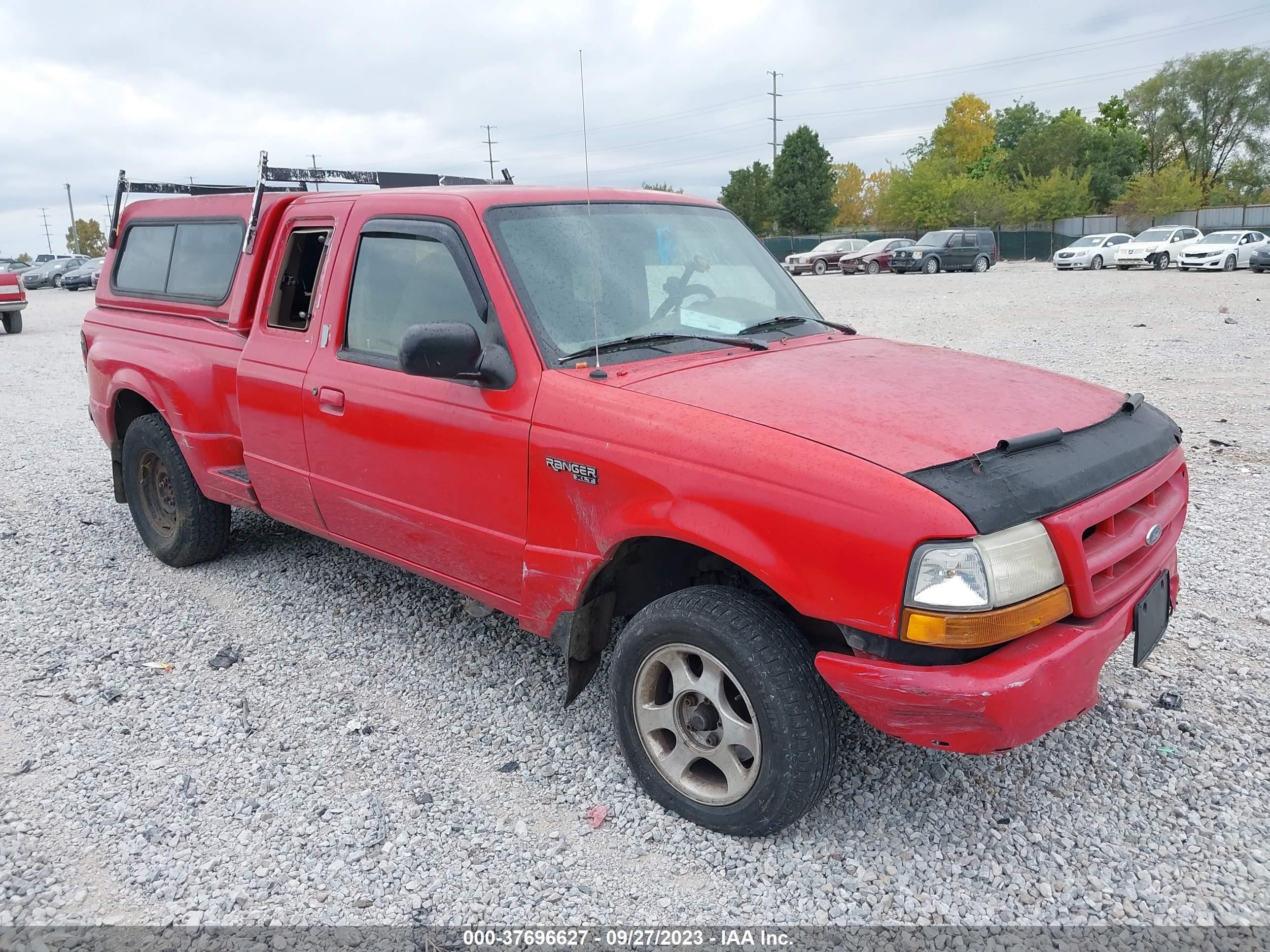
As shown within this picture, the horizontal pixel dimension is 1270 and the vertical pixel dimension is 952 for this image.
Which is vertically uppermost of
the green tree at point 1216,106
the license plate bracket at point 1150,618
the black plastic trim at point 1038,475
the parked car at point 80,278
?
the green tree at point 1216,106

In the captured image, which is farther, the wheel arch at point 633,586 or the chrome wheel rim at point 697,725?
the wheel arch at point 633,586

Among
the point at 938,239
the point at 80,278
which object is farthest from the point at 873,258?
the point at 80,278

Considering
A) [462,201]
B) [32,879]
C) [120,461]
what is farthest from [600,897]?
[120,461]

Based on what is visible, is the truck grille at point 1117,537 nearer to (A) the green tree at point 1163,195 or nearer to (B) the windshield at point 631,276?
(B) the windshield at point 631,276

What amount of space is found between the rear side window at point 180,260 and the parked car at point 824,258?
34747mm

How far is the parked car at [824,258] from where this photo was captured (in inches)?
1507

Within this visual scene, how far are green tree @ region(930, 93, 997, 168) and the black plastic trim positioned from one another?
79.8 metres

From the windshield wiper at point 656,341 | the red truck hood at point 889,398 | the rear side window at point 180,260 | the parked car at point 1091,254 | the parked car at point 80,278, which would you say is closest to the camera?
the red truck hood at point 889,398

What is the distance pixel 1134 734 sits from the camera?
10.9ft

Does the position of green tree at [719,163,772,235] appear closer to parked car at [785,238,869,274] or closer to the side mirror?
parked car at [785,238,869,274]

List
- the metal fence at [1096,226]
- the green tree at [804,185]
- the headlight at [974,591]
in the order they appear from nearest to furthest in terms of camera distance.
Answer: the headlight at [974,591] → the metal fence at [1096,226] → the green tree at [804,185]

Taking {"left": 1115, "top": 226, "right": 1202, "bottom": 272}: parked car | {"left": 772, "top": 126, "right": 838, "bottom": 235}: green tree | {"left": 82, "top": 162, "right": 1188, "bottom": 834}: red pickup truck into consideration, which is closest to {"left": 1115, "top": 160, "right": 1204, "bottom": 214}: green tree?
{"left": 772, "top": 126, "right": 838, "bottom": 235}: green tree

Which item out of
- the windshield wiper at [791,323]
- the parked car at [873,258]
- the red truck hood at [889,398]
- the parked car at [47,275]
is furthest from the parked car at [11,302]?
the parked car at [873,258]

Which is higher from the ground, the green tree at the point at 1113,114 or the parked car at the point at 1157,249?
the green tree at the point at 1113,114
